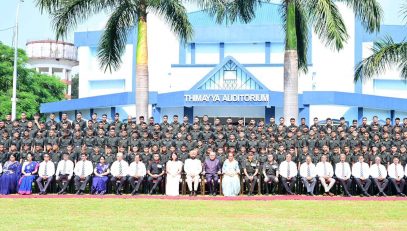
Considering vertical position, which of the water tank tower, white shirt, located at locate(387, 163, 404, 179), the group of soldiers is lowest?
white shirt, located at locate(387, 163, 404, 179)

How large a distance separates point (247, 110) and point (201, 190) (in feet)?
55.9

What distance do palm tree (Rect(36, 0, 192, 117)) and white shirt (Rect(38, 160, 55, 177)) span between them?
489 cm

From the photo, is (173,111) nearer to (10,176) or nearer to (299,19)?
(299,19)

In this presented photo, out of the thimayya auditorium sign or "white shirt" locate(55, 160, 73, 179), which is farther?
the thimayya auditorium sign

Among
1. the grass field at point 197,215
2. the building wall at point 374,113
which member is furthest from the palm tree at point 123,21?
the building wall at point 374,113

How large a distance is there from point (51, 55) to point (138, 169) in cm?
6139

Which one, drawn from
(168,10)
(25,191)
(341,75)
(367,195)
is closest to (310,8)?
(168,10)

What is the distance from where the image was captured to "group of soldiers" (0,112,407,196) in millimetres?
20953

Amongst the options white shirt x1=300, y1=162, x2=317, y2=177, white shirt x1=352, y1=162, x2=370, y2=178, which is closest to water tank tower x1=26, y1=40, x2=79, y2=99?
white shirt x1=300, y1=162, x2=317, y2=177

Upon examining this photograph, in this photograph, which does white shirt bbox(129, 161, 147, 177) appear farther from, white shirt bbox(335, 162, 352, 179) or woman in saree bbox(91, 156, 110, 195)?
white shirt bbox(335, 162, 352, 179)

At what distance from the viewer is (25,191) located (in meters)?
20.9

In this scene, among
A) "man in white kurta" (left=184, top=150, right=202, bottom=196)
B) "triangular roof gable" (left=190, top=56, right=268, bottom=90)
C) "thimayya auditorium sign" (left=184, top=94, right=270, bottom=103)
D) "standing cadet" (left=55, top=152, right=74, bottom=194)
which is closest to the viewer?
"man in white kurta" (left=184, top=150, right=202, bottom=196)

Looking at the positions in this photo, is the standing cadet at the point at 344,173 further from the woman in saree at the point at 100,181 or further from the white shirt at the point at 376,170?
the woman in saree at the point at 100,181

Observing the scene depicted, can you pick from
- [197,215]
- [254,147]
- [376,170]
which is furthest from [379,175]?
[197,215]
